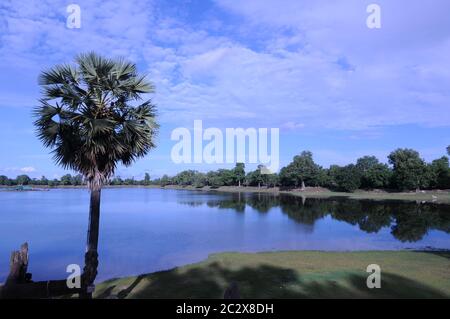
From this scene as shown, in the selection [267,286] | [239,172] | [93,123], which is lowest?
[267,286]

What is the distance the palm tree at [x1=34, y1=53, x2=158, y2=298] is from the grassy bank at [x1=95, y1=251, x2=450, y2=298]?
349cm

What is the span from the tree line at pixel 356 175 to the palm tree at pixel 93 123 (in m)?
56.7

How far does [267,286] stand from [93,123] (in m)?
7.43

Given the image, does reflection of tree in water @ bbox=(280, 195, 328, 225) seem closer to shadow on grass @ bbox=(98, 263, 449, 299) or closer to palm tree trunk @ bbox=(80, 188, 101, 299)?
shadow on grass @ bbox=(98, 263, 449, 299)

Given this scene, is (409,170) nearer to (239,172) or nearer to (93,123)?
(239,172)

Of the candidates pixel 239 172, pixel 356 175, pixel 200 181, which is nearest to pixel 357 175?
pixel 356 175

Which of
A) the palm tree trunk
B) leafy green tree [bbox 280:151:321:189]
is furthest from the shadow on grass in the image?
leafy green tree [bbox 280:151:321:189]

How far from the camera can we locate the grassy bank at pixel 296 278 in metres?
12.5

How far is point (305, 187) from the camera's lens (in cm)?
12862

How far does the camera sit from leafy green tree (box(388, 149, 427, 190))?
89.1 meters

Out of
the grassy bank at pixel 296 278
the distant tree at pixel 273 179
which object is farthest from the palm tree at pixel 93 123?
the distant tree at pixel 273 179

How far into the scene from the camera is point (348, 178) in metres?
106

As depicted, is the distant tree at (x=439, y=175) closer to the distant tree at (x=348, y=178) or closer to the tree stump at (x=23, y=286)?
the distant tree at (x=348, y=178)
